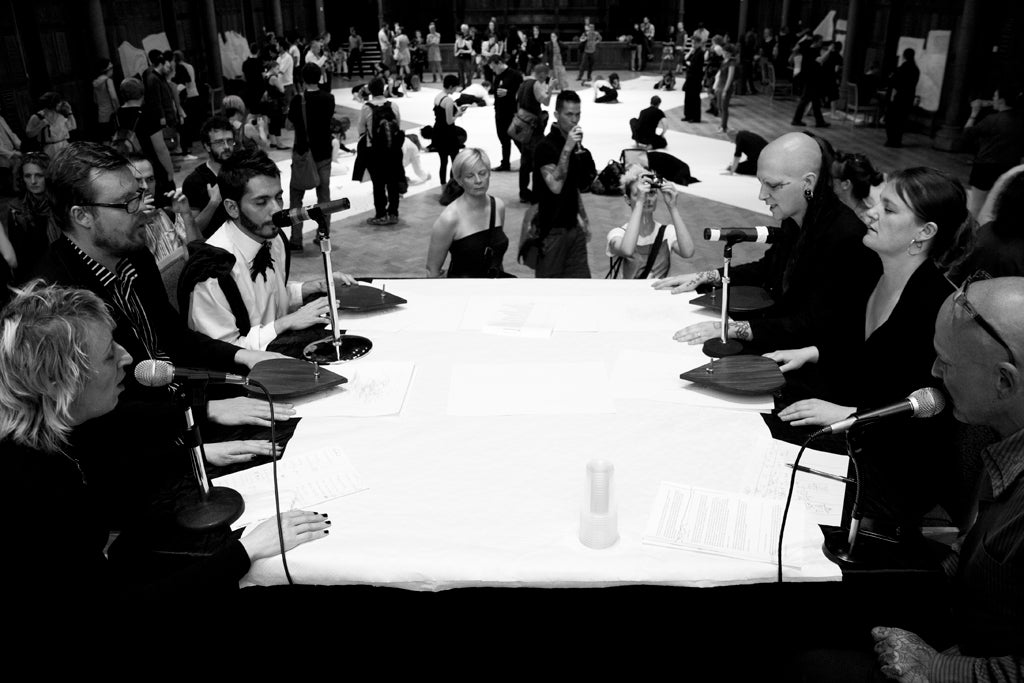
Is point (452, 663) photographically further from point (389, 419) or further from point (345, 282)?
point (345, 282)

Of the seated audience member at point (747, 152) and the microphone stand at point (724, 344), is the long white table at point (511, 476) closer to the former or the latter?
the microphone stand at point (724, 344)

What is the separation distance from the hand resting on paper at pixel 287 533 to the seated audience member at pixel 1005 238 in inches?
119

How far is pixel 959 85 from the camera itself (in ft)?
39.4

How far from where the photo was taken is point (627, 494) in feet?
6.98

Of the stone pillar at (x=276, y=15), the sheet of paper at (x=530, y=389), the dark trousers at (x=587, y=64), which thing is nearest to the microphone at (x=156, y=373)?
the sheet of paper at (x=530, y=389)

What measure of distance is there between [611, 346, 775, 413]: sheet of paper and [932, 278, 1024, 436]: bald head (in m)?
0.72

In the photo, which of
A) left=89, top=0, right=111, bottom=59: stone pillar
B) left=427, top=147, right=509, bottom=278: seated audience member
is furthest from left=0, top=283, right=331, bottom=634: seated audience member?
left=89, top=0, right=111, bottom=59: stone pillar

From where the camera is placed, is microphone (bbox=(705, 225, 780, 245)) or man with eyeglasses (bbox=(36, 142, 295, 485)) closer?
man with eyeglasses (bbox=(36, 142, 295, 485))

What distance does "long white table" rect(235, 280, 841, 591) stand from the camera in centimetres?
187

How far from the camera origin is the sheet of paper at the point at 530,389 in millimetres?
2551

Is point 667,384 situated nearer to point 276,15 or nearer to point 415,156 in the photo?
point 415,156

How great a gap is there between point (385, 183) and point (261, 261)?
17.7 feet

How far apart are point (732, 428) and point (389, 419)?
3.50ft

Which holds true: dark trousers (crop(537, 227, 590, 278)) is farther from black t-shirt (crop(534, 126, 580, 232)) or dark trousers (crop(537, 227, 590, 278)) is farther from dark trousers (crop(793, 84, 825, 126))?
dark trousers (crop(793, 84, 825, 126))
